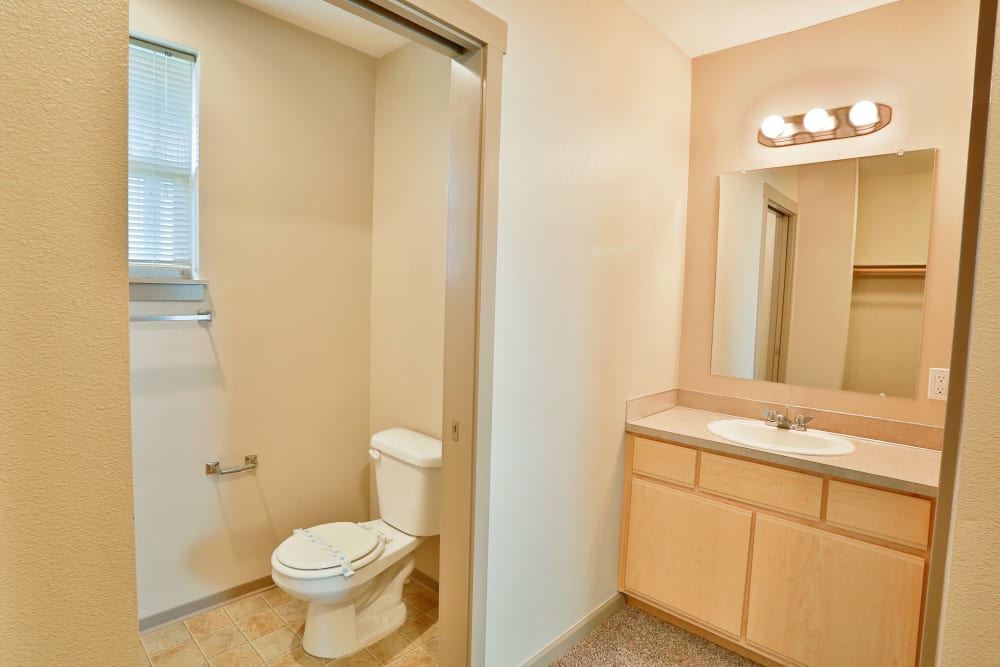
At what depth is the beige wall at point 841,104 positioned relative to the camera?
1.94 m

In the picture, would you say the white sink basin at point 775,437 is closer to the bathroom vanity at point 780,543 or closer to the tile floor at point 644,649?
the bathroom vanity at point 780,543

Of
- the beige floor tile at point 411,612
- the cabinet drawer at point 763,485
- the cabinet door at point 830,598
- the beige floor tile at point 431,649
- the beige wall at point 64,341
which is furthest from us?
the beige floor tile at point 411,612

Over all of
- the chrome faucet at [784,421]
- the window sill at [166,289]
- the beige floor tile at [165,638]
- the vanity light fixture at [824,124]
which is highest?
the vanity light fixture at [824,124]

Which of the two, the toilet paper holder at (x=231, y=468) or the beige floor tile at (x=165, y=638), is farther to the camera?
the toilet paper holder at (x=231, y=468)

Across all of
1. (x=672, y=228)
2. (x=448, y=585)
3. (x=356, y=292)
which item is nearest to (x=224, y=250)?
(x=356, y=292)

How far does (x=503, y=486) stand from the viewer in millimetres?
1725

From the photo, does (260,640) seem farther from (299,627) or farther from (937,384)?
(937,384)

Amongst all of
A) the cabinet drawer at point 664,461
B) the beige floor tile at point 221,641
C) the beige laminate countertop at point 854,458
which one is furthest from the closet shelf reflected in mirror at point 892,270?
the beige floor tile at point 221,641

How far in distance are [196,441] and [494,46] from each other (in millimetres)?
1908

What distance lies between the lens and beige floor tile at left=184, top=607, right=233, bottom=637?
2.11m

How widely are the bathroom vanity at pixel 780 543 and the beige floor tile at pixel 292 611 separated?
1.39 meters

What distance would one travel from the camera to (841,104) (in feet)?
7.13

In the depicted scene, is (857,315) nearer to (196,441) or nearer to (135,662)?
(135,662)

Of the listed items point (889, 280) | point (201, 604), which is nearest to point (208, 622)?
point (201, 604)
